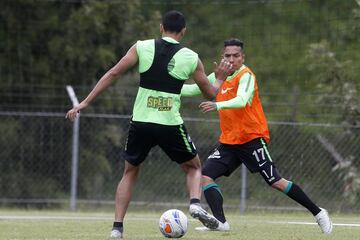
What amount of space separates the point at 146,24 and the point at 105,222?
968 cm

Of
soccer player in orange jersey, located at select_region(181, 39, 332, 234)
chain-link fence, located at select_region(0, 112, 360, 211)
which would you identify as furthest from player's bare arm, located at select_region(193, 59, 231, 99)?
chain-link fence, located at select_region(0, 112, 360, 211)

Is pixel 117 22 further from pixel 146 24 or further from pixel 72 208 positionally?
pixel 72 208

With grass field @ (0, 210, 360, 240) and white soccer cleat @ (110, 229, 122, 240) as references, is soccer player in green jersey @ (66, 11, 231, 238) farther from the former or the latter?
grass field @ (0, 210, 360, 240)

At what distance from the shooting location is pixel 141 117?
8156mm

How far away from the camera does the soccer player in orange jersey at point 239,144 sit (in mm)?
9320

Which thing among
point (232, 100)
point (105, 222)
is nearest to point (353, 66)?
point (105, 222)

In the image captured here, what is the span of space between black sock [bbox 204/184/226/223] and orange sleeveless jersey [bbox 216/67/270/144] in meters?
→ 0.51

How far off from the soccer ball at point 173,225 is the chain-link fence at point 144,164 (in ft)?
22.7

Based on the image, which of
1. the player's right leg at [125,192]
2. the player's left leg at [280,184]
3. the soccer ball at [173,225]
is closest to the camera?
the soccer ball at [173,225]

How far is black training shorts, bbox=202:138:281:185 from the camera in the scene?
30.7 ft

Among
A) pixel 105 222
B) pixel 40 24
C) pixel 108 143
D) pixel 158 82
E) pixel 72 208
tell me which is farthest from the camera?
pixel 40 24

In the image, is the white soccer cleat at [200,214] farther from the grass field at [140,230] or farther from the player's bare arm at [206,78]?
the player's bare arm at [206,78]

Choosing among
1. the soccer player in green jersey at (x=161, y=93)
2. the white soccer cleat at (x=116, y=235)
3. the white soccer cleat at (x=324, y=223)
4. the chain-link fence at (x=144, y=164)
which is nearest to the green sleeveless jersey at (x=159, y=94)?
the soccer player in green jersey at (x=161, y=93)

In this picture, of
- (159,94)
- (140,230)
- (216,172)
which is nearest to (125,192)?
(159,94)
